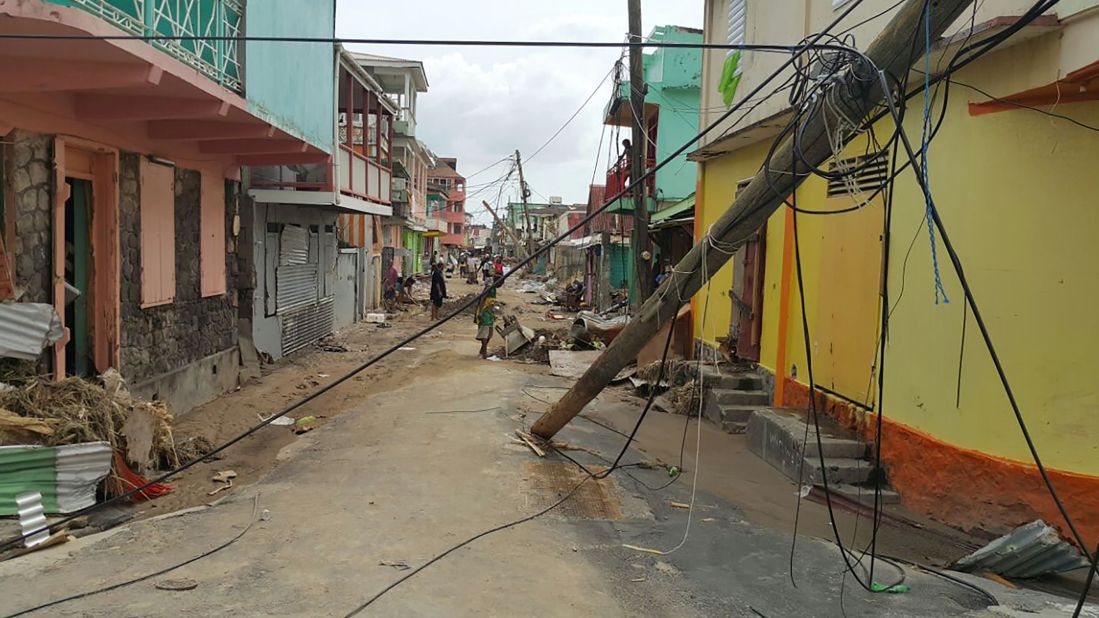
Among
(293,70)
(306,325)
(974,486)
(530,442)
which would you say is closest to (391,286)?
(306,325)

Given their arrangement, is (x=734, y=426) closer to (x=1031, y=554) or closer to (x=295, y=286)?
(x=1031, y=554)

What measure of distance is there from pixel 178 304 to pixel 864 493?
29.3 ft

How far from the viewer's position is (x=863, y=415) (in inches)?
313

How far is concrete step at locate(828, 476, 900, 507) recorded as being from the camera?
23.4 ft

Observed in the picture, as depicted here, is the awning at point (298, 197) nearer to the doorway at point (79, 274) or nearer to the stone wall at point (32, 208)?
the doorway at point (79, 274)

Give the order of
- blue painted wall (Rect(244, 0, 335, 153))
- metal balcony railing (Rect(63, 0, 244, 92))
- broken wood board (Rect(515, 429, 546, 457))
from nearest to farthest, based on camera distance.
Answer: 1. metal balcony railing (Rect(63, 0, 244, 92))
2. broken wood board (Rect(515, 429, 546, 457))
3. blue painted wall (Rect(244, 0, 335, 153))

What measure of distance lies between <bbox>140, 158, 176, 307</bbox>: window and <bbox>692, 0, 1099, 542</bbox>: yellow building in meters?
6.86

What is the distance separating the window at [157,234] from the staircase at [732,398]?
7691mm

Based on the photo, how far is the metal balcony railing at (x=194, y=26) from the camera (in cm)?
659

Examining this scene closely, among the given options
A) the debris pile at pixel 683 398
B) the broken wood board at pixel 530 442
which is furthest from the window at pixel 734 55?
the broken wood board at pixel 530 442

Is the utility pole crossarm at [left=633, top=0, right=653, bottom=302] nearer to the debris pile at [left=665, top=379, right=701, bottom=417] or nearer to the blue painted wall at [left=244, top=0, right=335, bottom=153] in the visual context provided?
the debris pile at [left=665, top=379, right=701, bottom=417]

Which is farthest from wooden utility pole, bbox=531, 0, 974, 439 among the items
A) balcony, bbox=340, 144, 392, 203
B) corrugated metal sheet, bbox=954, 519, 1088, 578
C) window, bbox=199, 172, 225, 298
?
balcony, bbox=340, 144, 392, 203

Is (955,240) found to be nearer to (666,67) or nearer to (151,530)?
(151,530)

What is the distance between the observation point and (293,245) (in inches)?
606
